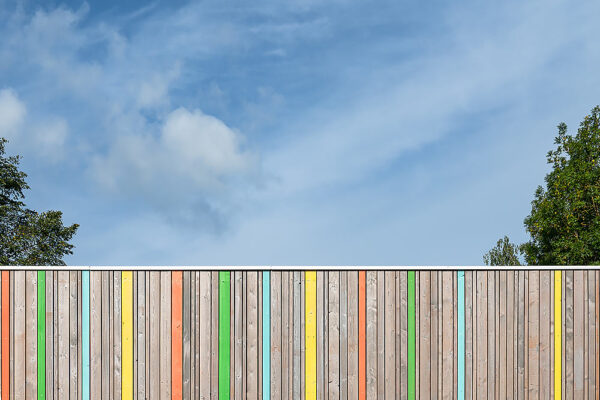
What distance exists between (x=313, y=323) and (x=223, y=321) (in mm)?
1131

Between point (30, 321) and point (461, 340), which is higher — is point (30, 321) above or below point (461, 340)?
above

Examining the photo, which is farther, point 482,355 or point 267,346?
point 482,355

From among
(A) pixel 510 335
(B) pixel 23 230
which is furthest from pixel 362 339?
(B) pixel 23 230

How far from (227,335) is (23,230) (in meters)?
Answer: 14.9

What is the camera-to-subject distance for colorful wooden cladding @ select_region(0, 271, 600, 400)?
20.6 feet

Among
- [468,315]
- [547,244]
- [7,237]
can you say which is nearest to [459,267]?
[468,315]

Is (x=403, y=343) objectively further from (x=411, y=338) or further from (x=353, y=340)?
(x=353, y=340)

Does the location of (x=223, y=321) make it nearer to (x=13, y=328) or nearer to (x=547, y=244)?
(x=13, y=328)

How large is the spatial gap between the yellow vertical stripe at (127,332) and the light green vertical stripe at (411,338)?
3.51m

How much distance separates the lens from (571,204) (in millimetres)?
15406

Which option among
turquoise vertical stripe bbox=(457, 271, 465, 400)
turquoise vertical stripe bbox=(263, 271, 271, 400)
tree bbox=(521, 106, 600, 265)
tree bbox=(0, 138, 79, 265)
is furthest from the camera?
tree bbox=(0, 138, 79, 265)

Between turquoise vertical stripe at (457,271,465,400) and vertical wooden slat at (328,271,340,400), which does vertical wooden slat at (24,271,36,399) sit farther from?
turquoise vertical stripe at (457,271,465,400)

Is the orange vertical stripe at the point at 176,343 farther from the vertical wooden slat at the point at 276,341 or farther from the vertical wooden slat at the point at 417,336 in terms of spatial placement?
the vertical wooden slat at the point at 417,336

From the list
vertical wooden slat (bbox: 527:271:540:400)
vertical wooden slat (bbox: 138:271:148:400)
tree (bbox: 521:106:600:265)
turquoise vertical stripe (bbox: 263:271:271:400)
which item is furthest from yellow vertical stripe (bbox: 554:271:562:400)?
tree (bbox: 521:106:600:265)
